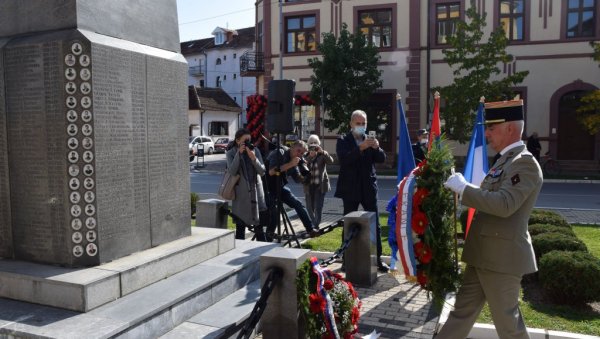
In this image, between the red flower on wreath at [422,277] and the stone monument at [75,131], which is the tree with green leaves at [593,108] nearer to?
the red flower on wreath at [422,277]

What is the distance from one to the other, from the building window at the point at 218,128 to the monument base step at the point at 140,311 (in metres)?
47.7

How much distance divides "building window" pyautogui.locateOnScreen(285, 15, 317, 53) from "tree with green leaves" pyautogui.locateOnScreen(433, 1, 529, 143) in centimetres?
847

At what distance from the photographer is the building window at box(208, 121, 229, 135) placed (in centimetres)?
5271

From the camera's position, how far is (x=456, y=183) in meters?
3.98

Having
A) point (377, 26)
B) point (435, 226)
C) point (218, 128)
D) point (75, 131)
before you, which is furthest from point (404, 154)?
point (218, 128)

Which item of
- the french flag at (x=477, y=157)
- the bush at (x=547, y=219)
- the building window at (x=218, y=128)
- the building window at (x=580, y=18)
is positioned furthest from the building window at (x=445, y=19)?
the building window at (x=218, y=128)

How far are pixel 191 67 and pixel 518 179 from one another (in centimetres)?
6724

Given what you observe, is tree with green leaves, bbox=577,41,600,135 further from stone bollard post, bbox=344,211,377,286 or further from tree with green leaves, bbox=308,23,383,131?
stone bollard post, bbox=344,211,377,286

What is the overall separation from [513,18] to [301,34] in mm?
10974

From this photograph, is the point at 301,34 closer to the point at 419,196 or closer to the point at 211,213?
the point at 211,213

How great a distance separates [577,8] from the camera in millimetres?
24344

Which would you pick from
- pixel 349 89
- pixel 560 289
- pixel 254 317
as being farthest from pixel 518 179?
pixel 349 89

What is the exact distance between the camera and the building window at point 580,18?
79.3ft

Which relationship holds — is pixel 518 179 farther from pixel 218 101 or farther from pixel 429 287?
pixel 218 101
